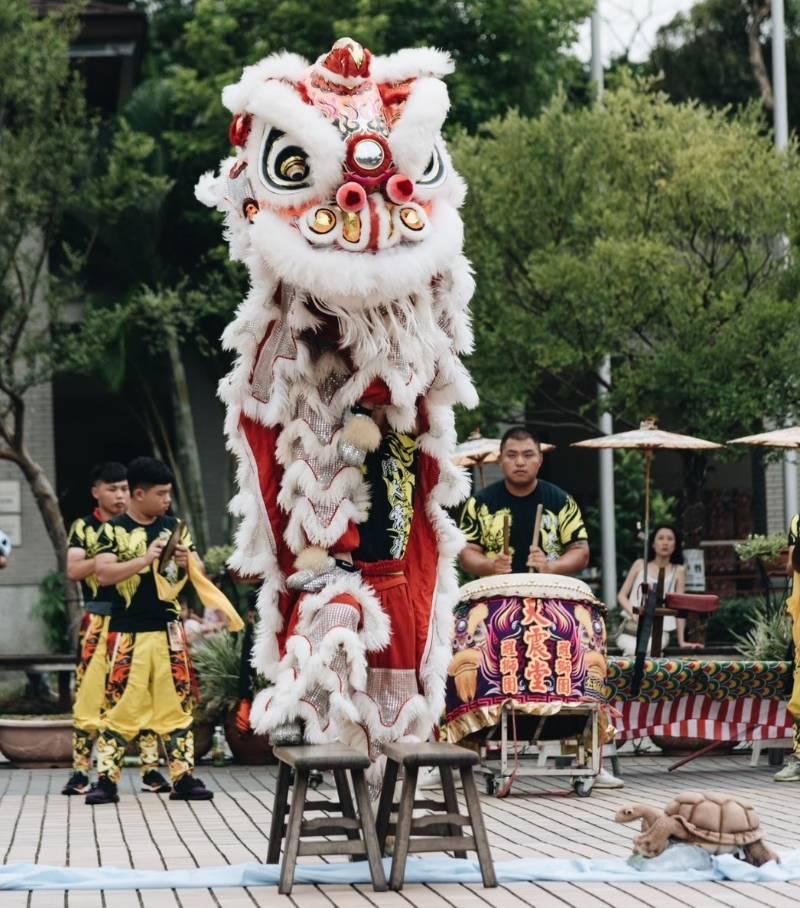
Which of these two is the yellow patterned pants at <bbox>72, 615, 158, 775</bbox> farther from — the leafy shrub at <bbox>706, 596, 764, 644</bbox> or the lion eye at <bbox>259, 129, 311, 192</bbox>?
the leafy shrub at <bbox>706, 596, 764, 644</bbox>

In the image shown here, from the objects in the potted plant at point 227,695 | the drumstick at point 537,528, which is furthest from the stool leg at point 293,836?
the potted plant at point 227,695

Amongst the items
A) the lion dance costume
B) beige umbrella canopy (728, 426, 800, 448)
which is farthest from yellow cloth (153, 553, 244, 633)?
beige umbrella canopy (728, 426, 800, 448)

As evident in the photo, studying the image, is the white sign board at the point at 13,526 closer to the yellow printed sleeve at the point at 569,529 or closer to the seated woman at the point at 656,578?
the seated woman at the point at 656,578

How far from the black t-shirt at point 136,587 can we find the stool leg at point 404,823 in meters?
4.24

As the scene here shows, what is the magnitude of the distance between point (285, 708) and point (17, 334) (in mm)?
13706

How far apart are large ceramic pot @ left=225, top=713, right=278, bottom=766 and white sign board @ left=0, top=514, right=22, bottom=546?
11.8 m

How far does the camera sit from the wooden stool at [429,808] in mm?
7176

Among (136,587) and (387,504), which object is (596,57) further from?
(387,504)

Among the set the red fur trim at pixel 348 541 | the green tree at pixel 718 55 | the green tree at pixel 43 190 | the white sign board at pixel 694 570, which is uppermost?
the green tree at pixel 718 55

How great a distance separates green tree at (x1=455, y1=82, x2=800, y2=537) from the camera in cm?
1836

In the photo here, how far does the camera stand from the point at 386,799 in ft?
25.2

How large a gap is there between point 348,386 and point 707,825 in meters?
2.25

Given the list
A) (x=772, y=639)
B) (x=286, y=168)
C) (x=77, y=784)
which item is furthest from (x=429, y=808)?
(x=772, y=639)

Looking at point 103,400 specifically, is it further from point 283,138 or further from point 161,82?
point 283,138
